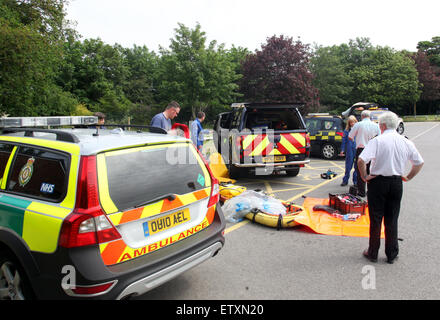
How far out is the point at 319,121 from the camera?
41.9ft

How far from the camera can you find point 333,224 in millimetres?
5137

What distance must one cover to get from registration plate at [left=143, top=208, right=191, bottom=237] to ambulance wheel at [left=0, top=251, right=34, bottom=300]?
98 cm

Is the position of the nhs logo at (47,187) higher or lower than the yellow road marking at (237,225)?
higher

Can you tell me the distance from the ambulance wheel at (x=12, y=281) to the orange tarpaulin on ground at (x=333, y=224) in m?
3.64

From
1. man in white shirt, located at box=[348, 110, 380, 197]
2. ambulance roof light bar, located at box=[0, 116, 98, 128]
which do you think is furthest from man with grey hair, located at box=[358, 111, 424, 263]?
ambulance roof light bar, located at box=[0, 116, 98, 128]

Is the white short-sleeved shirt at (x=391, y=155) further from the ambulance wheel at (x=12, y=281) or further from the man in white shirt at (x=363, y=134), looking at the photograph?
the ambulance wheel at (x=12, y=281)

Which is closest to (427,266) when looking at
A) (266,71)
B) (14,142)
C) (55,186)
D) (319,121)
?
(55,186)

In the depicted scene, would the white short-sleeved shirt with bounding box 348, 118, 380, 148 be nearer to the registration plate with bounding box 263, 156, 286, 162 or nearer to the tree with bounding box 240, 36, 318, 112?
the registration plate with bounding box 263, 156, 286, 162

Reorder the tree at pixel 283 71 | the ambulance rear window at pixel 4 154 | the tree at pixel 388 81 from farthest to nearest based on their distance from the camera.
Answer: the tree at pixel 388 81
the tree at pixel 283 71
the ambulance rear window at pixel 4 154

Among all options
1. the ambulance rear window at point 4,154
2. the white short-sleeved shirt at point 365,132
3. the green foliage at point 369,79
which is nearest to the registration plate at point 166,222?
the ambulance rear window at point 4,154

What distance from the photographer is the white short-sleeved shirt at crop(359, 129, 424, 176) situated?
145 inches

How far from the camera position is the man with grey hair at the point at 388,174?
3693 mm
